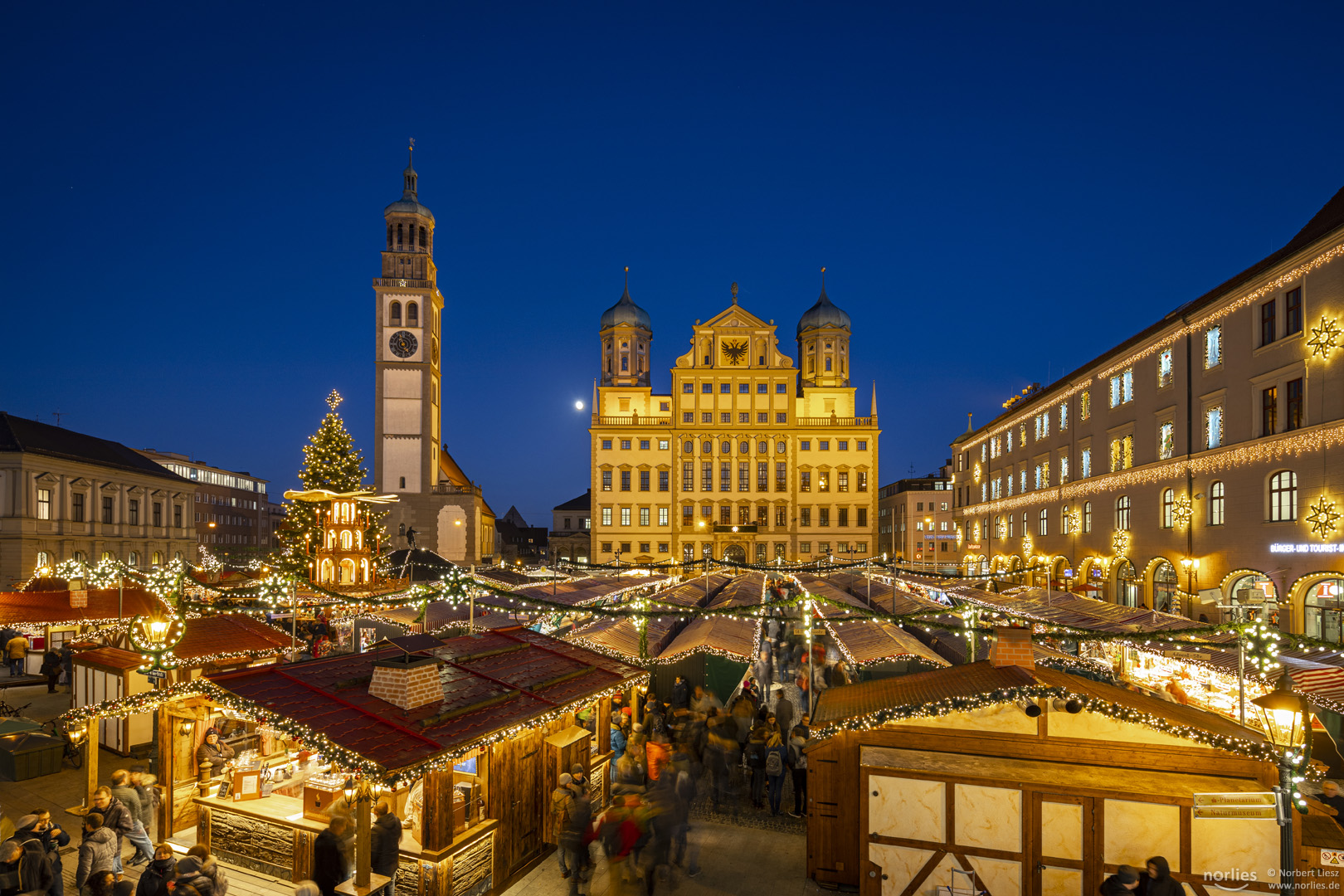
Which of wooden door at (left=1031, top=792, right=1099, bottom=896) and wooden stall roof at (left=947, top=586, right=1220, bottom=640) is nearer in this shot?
wooden door at (left=1031, top=792, right=1099, bottom=896)

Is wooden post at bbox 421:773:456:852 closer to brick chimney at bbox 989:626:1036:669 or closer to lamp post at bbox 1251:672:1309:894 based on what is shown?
brick chimney at bbox 989:626:1036:669

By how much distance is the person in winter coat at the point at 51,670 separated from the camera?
19.7 meters

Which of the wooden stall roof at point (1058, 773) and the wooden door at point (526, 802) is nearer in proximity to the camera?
the wooden stall roof at point (1058, 773)

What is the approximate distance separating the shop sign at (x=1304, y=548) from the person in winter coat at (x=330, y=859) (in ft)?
78.8

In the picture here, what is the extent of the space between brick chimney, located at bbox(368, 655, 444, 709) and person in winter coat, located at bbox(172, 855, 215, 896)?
2.21 m

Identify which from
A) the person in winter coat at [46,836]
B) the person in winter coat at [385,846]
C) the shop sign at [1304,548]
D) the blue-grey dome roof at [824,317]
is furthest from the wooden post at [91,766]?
the blue-grey dome roof at [824,317]

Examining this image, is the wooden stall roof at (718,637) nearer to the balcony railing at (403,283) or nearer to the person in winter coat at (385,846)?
the person in winter coat at (385,846)

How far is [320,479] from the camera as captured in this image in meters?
38.8

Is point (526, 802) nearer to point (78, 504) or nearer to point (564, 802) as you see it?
point (564, 802)

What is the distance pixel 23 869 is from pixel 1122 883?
425 inches

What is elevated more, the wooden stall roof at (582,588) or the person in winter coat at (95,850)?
the wooden stall roof at (582,588)

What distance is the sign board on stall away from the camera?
6.16 metres

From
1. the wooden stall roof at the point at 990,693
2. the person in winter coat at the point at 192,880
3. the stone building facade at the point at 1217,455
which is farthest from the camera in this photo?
the stone building facade at the point at 1217,455

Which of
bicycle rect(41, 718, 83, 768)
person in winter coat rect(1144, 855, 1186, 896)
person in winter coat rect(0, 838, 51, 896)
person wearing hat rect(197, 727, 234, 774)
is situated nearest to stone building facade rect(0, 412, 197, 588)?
bicycle rect(41, 718, 83, 768)
